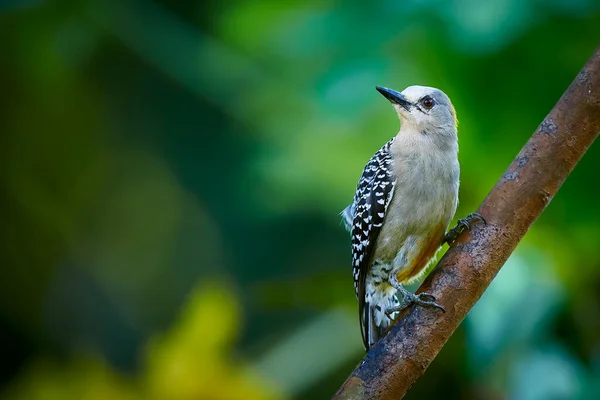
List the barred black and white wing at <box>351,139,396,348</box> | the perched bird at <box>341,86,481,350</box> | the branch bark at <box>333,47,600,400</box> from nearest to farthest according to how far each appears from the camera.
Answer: the branch bark at <box>333,47,600,400</box>
the perched bird at <box>341,86,481,350</box>
the barred black and white wing at <box>351,139,396,348</box>

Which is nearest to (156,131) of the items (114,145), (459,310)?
(114,145)

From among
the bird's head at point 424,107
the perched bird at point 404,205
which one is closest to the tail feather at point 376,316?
the perched bird at point 404,205

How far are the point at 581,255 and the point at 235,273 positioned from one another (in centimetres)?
174

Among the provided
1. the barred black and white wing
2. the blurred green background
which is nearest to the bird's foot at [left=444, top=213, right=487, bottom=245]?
the barred black and white wing

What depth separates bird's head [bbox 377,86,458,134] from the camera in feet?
6.16

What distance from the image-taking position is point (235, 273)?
12.7 ft

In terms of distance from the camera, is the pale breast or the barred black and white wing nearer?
the pale breast

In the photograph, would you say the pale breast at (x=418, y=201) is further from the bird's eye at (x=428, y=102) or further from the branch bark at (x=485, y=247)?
the branch bark at (x=485, y=247)

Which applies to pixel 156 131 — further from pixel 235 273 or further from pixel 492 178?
pixel 492 178

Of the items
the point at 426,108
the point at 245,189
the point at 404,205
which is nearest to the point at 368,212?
the point at 404,205

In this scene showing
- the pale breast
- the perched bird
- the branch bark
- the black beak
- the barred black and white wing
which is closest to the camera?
the branch bark

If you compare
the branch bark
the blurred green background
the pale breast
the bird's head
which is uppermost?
the blurred green background

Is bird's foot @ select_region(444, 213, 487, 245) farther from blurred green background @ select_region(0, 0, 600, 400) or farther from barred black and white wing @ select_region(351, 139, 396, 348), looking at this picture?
blurred green background @ select_region(0, 0, 600, 400)

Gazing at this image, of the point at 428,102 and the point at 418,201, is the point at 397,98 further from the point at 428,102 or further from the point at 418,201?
the point at 418,201
